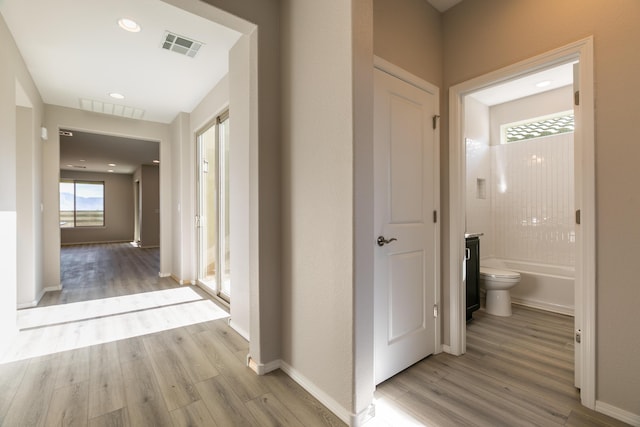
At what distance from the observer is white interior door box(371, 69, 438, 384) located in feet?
6.16

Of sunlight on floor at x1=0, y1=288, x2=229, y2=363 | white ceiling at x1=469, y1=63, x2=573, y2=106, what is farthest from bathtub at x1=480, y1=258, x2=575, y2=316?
sunlight on floor at x1=0, y1=288, x2=229, y2=363

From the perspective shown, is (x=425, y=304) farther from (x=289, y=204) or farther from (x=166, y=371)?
(x=166, y=371)

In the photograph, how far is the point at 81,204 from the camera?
1014 cm

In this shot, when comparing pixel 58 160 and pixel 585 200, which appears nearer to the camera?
pixel 585 200

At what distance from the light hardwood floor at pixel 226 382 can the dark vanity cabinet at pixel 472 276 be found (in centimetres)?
16

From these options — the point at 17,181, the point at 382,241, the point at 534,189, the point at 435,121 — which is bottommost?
the point at 382,241

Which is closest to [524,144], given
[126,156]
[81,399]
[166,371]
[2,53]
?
[166,371]

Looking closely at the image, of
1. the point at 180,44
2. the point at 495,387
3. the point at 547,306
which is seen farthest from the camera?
the point at 547,306

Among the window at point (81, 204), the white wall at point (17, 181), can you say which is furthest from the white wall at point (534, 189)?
the window at point (81, 204)

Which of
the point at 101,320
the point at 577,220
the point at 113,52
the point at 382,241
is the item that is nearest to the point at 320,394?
the point at 382,241

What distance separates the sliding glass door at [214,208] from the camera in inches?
140

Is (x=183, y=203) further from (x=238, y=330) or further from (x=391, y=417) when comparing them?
(x=391, y=417)

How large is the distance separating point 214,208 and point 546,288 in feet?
13.7

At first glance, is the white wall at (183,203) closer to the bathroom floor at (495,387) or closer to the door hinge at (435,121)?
the door hinge at (435,121)
